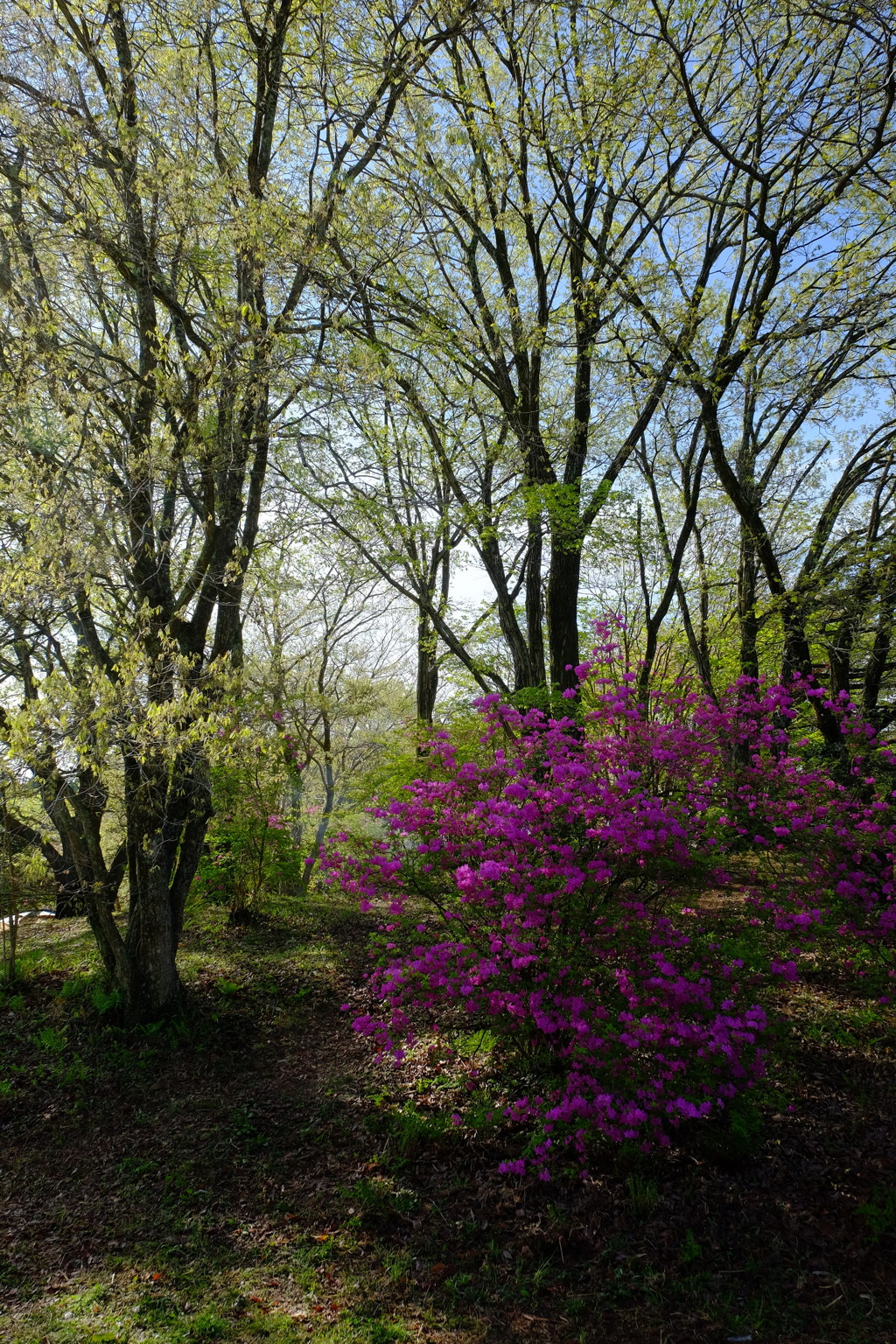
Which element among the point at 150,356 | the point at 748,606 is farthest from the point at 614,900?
the point at 748,606

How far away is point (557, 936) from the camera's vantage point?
4129 millimetres

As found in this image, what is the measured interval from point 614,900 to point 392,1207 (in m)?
2.15

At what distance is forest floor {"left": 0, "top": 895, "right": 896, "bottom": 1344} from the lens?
3117mm

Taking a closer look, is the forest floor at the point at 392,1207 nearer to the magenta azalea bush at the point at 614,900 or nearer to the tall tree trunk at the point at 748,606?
the magenta azalea bush at the point at 614,900

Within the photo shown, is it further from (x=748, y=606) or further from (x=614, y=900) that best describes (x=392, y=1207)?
(x=748, y=606)

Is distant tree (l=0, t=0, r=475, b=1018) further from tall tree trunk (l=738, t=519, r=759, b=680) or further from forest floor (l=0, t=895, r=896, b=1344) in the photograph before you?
tall tree trunk (l=738, t=519, r=759, b=680)

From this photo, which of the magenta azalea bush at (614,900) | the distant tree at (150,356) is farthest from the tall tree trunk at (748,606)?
the distant tree at (150,356)

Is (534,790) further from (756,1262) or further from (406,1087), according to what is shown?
(406,1087)

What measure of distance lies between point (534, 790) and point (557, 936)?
0.86 metres

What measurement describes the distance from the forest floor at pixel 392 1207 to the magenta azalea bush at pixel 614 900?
0.45 m

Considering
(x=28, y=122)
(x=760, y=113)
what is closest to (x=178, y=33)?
(x=28, y=122)

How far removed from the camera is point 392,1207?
3992 mm

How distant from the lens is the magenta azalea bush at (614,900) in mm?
3885

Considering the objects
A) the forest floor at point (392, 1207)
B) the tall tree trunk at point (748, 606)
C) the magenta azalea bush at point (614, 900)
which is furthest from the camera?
the tall tree trunk at point (748, 606)
